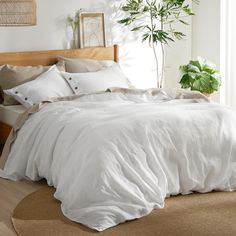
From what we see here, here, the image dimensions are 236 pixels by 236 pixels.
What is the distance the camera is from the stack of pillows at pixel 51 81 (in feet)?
18.3

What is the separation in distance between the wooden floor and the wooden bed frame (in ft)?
2.77

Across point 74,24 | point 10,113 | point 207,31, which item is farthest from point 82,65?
point 207,31

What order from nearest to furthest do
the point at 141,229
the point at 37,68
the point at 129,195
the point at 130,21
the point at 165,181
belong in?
the point at 141,229, the point at 129,195, the point at 165,181, the point at 37,68, the point at 130,21

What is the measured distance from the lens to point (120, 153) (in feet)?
13.6

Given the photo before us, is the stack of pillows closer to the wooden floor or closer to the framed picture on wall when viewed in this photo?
the framed picture on wall

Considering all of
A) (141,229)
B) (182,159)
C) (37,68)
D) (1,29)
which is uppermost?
(1,29)

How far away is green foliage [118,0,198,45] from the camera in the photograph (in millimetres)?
6762

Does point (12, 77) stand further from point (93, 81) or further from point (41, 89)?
point (93, 81)

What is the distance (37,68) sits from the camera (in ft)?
19.8

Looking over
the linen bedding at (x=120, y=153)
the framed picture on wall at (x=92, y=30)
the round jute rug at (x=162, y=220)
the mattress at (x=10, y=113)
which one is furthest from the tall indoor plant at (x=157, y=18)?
the round jute rug at (x=162, y=220)

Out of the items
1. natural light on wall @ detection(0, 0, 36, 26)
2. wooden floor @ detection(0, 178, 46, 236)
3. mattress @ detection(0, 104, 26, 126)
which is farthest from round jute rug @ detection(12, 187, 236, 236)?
natural light on wall @ detection(0, 0, 36, 26)

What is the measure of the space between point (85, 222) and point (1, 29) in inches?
112

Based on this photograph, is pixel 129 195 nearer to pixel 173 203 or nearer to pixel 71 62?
pixel 173 203

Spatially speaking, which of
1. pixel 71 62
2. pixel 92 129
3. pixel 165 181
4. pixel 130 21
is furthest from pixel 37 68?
pixel 165 181
